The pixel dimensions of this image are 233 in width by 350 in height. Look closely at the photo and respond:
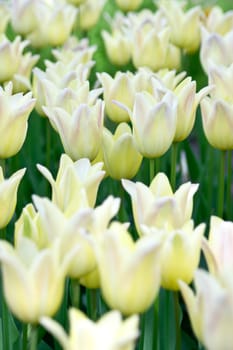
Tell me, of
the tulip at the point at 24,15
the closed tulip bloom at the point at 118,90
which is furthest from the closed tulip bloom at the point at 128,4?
the closed tulip bloom at the point at 118,90

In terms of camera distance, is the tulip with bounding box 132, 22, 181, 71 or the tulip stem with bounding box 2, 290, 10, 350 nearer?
the tulip stem with bounding box 2, 290, 10, 350

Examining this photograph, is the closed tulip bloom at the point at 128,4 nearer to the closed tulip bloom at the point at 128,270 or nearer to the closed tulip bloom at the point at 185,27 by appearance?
the closed tulip bloom at the point at 185,27

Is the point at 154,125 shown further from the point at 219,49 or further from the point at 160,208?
the point at 219,49

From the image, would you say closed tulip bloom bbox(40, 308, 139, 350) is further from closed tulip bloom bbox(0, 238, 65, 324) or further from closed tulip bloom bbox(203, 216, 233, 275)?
closed tulip bloom bbox(203, 216, 233, 275)

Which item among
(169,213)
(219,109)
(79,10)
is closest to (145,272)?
(169,213)

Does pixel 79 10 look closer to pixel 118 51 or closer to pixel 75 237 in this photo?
pixel 118 51

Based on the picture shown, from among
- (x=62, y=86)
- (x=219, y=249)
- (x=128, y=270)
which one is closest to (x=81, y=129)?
(x=62, y=86)

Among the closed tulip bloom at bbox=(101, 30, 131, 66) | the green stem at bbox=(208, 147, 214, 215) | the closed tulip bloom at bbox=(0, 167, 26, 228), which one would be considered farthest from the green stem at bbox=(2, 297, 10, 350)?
the closed tulip bloom at bbox=(101, 30, 131, 66)
